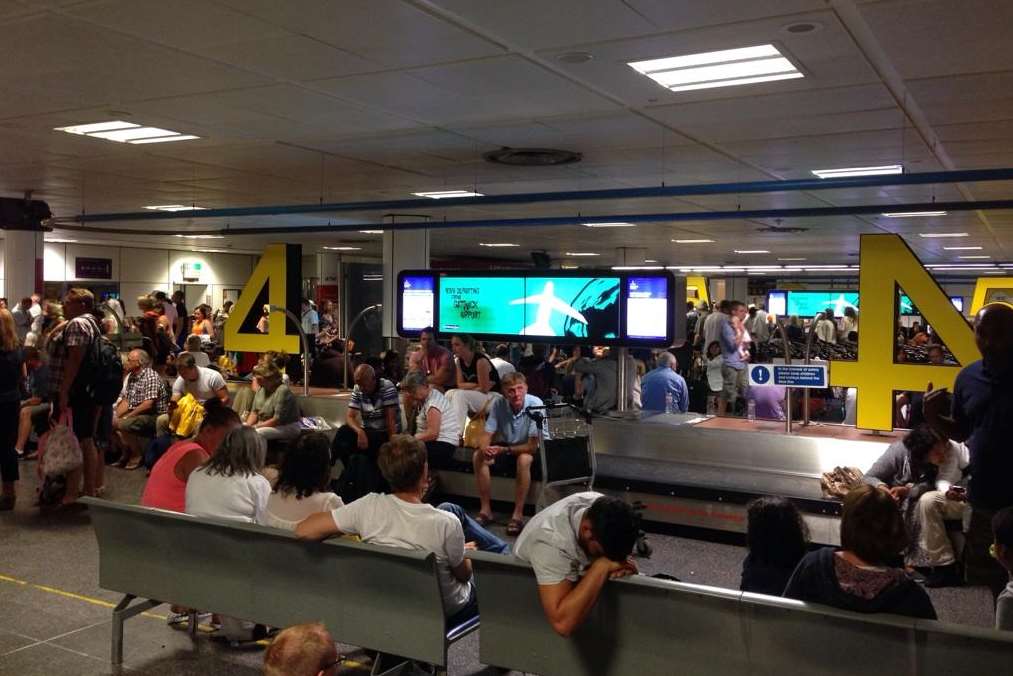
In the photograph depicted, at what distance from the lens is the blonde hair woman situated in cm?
748

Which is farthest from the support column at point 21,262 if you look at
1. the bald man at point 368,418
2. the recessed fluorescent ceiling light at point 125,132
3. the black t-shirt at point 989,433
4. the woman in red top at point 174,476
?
the black t-shirt at point 989,433

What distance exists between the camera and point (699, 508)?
279 inches

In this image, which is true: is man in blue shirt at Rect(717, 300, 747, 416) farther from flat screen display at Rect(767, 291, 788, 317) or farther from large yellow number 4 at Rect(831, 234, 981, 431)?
flat screen display at Rect(767, 291, 788, 317)

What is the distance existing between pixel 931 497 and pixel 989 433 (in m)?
2.65

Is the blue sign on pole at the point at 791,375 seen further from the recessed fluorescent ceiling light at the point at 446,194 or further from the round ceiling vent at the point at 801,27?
the recessed fluorescent ceiling light at the point at 446,194

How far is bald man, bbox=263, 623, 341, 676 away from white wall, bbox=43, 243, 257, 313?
22.2m

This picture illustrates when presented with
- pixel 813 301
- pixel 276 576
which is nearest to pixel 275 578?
pixel 276 576

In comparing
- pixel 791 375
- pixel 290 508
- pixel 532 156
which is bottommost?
pixel 290 508

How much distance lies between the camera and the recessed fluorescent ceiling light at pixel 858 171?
31.6ft

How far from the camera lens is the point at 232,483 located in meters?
4.58

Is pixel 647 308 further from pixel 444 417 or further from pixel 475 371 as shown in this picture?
pixel 444 417

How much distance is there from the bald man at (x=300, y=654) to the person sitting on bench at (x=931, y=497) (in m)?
4.87

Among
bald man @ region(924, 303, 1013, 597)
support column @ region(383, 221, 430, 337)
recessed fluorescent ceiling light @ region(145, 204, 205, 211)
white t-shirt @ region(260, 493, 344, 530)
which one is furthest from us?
support column @ region(383, 221, 430, 337)

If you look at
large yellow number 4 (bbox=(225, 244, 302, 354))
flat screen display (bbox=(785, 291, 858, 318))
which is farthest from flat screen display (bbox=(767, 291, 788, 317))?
large yellow number 4 (bbox=(225, 244, 302, 354))
